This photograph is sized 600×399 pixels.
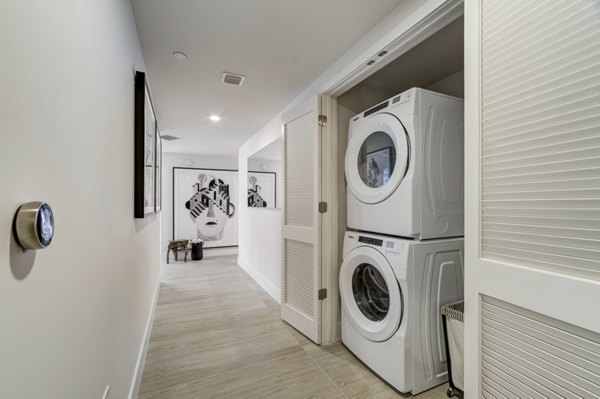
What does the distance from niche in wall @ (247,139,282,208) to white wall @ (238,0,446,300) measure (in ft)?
0.62

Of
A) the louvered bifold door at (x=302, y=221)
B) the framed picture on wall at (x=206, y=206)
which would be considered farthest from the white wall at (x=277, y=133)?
the framed picture on wall at (x=206, y=206)

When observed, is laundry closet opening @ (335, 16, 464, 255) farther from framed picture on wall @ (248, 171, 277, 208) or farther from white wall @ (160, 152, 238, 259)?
white wall @ (160, 152, 238, 259)

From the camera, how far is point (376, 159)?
6.39 feet

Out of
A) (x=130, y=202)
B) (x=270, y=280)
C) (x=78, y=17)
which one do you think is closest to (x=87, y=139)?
(x=78, y=17)

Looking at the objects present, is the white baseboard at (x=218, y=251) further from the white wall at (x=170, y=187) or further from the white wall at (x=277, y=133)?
the white wall at (x=277, y=133)

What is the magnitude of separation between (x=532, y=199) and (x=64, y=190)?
141 centimetres

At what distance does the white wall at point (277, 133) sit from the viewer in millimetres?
1483

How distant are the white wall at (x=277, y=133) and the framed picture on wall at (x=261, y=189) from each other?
0.21m

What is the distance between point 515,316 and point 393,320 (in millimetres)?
812

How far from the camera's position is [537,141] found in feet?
2.93

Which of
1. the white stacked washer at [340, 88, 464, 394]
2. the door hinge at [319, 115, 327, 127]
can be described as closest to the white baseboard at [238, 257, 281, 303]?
the white stacked washer at [340, 88, 464, 394]

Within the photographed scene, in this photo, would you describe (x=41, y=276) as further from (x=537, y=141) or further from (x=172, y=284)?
(x=172, y=284)

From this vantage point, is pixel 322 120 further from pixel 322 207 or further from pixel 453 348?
pixel 453 348

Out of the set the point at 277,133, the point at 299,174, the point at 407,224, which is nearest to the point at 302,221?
the point at 299,174
